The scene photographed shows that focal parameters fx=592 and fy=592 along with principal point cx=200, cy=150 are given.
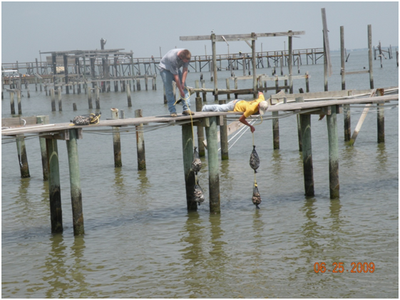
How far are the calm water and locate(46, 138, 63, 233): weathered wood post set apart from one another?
302 millimetres

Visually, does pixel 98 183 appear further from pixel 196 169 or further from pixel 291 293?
pixel 291 293

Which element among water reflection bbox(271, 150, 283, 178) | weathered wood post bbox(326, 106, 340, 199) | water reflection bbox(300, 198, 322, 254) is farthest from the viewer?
water reflection bbox(271, 150, 283, 178)

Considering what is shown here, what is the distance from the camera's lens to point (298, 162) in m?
18.6

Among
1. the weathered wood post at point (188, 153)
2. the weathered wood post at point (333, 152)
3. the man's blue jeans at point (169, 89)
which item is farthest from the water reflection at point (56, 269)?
the weathered wood post at point (333, 152)

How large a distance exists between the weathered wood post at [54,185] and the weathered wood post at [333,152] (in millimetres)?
6022

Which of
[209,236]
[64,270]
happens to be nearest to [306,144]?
[209,236]

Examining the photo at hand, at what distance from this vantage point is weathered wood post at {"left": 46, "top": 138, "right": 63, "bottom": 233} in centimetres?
1155

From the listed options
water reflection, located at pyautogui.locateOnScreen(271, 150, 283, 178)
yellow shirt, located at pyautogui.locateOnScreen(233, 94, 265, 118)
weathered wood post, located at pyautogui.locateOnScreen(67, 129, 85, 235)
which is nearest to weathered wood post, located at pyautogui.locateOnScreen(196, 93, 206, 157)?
water reflection, located at pyautogui.locateOnScreen(271, 150, 283, 178)

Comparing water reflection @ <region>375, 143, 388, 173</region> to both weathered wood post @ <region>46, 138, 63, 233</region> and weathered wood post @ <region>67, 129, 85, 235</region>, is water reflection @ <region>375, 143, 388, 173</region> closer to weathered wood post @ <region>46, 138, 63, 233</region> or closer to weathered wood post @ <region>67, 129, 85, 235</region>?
weathered wood post @ <region>67, 129, 85, 235</region>

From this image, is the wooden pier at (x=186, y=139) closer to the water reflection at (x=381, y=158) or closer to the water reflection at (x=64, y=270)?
the water reflection at (x=64, y=270)

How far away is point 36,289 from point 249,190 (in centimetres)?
712

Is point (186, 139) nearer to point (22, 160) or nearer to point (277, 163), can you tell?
point (277, 163)

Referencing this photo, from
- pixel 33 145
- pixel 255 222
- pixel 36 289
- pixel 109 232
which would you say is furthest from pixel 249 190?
pixel 33 145
